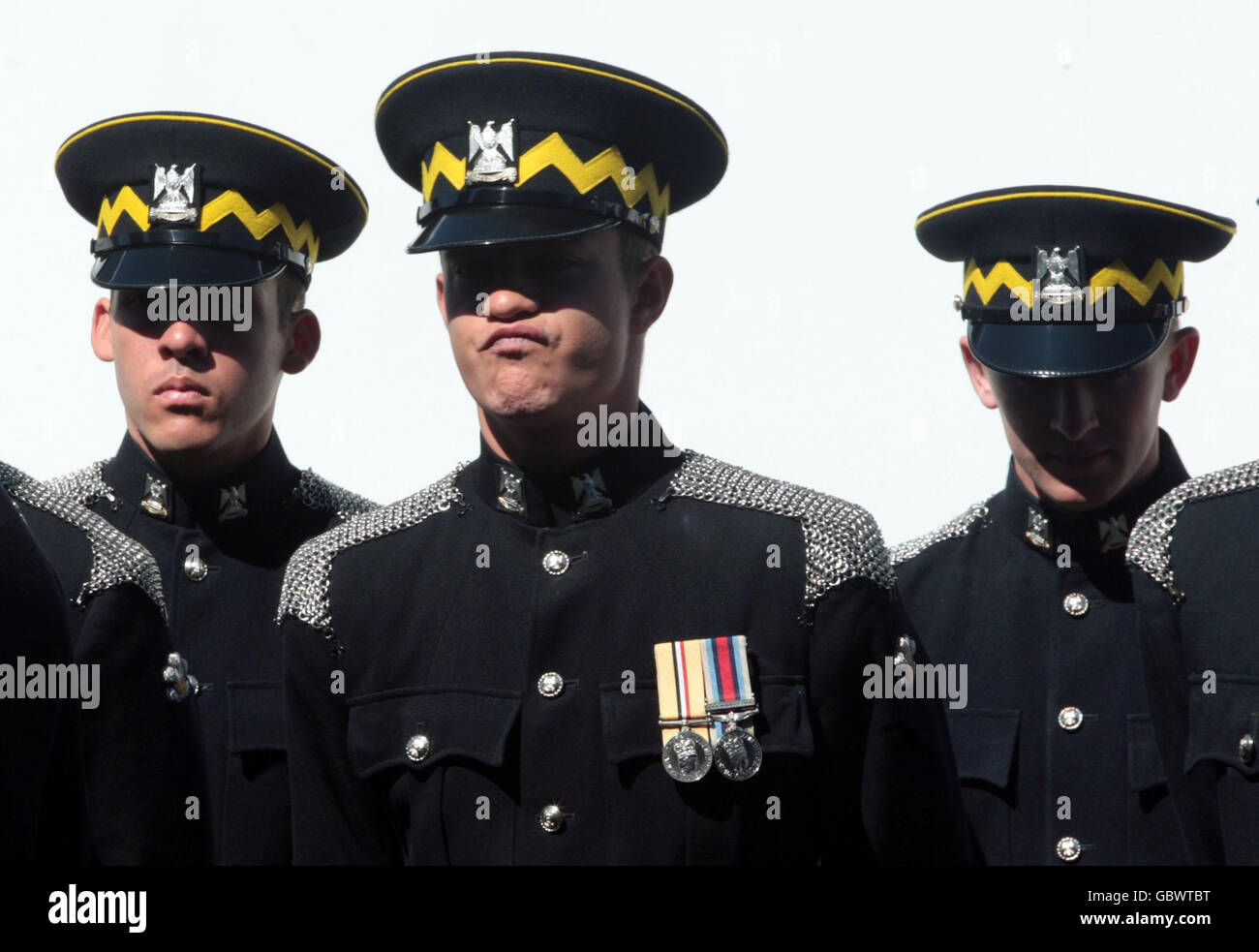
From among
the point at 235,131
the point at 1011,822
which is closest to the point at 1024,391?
the point at 1011,822

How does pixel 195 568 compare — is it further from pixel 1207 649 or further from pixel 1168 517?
pixel 1207 649

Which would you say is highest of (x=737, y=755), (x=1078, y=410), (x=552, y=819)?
(x=1078, y=410)

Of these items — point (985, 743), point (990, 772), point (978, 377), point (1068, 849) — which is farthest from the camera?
point (978, 377)

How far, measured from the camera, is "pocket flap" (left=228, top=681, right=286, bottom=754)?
7.57 meters

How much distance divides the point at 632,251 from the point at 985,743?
8.21ft

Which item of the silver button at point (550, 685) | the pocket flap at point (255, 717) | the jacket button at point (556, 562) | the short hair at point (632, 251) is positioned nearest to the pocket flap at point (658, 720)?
the silver button at point (550, 685)

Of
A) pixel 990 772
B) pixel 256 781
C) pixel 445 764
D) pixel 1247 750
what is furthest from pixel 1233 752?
pixel 256 781

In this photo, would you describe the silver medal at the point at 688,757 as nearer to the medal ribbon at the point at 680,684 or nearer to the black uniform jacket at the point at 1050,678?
the medal ribbon at the point at 680,684

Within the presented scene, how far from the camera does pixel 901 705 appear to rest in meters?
5.88

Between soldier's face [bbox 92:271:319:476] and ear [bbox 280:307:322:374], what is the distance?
0.21m

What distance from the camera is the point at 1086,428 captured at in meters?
7.48

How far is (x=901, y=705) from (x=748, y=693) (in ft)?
1.49

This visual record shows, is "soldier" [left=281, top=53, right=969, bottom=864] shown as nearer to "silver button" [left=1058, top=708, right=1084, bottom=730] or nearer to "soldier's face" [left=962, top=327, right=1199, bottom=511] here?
"silver button" [left=1058, top=708, right=1084, bottom=730]
